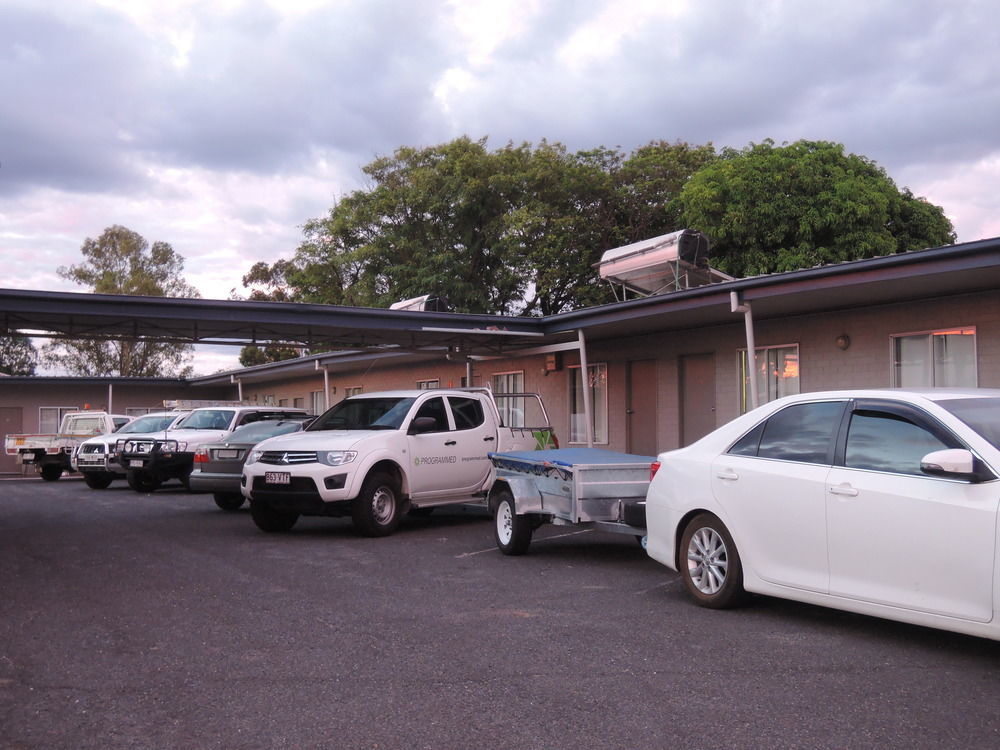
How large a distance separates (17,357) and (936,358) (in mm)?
63082

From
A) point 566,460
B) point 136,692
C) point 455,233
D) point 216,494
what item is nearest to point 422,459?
point 566,460

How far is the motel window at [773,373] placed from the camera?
617 inches

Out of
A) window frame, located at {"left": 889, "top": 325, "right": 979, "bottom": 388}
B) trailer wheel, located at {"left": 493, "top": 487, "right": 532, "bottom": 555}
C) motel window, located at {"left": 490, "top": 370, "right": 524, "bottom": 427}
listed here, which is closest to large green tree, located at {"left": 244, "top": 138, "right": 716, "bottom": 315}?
motel window, located at {"left": 490, "top": 370, "right": 524, "bottom": 427}

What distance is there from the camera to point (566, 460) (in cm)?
952

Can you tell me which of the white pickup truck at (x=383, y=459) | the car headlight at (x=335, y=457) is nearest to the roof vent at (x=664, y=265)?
the white pickup truck at (x=383, y=459)

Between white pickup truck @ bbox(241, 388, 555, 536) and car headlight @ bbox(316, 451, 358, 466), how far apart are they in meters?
0.01

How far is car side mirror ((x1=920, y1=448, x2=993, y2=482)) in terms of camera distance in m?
5.37

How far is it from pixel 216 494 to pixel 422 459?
503 cm

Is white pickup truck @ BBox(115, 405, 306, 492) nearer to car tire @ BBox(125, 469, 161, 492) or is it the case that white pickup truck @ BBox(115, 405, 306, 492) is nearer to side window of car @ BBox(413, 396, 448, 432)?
car tire @ BBox(125, 469, 161, 492)

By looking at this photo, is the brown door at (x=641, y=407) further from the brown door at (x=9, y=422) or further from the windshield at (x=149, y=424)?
the brown door at (x=9, y=422)

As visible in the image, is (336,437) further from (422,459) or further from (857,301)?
(857,301)

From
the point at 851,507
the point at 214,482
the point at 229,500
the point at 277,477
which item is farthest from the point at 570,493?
the point at 229,500

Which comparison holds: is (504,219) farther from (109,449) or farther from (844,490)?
(844,490)

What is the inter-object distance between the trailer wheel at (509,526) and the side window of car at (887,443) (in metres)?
4.31
